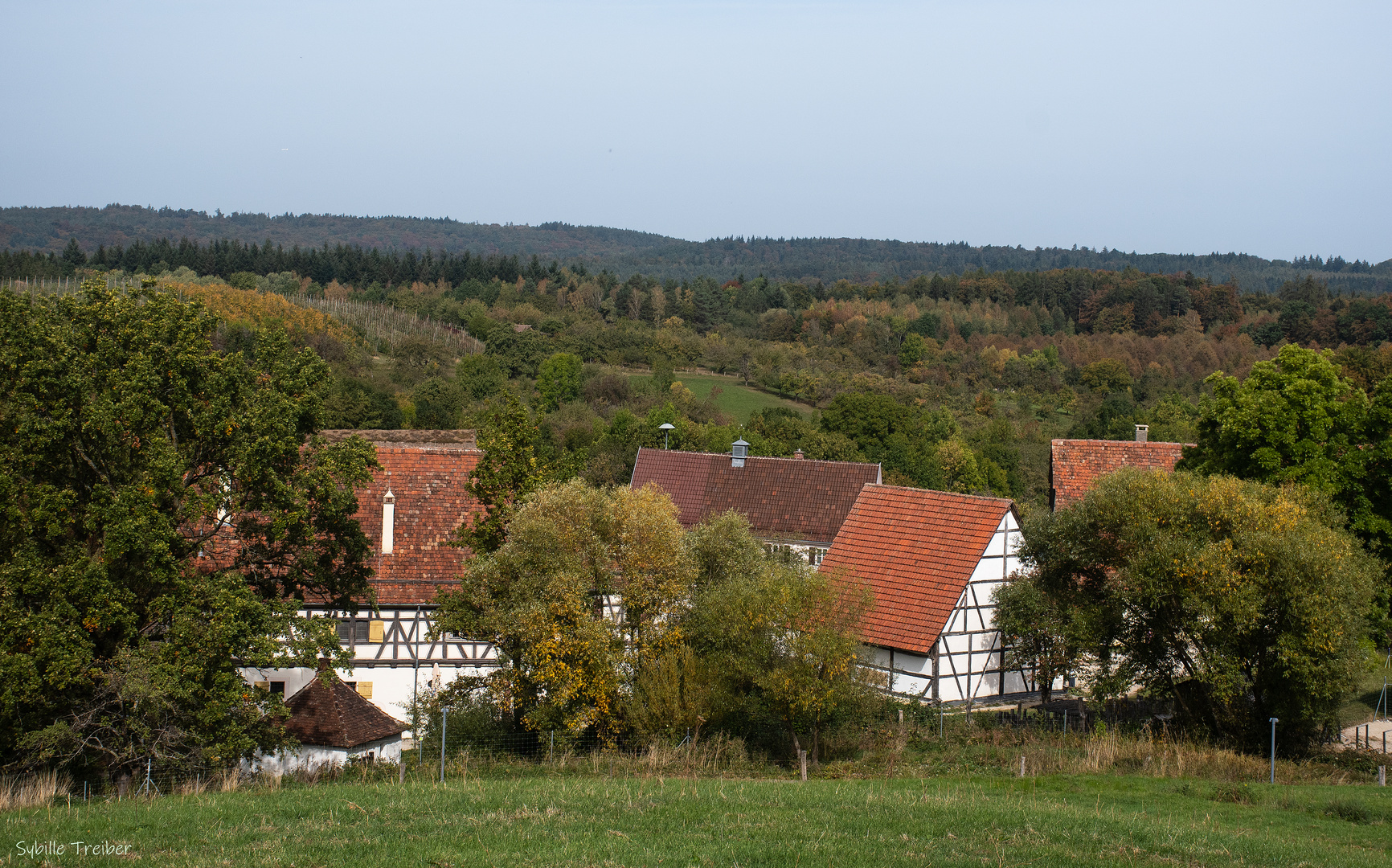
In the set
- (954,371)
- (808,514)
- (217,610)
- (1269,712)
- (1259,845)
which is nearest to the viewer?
(1259,845)

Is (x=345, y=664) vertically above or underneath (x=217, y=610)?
underneath

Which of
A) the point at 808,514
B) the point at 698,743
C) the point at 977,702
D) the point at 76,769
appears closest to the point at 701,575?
the point at 698,743

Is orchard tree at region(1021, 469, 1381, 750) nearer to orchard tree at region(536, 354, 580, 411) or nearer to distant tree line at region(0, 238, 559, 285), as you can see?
orchard tree at region(536, 354, 580, 411)

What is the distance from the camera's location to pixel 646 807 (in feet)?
40.6

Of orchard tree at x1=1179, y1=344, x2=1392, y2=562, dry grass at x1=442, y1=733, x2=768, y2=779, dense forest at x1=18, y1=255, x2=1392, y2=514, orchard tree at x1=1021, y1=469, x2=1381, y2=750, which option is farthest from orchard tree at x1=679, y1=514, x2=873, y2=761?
orchard tree at x1=1179, y1=344, x2=1392, y2=562

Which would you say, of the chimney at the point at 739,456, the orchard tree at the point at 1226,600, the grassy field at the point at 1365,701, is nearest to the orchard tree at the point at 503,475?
the orchard tree at the point at 1226,600

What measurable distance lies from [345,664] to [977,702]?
14089 mm

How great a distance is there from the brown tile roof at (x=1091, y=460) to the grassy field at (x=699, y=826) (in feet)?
64.6

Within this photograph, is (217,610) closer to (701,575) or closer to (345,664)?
(345,664)

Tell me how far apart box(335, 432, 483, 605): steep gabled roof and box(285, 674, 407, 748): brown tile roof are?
3.59 m

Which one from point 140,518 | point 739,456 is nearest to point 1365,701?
point 739,456

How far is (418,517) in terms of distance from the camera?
2570 cm

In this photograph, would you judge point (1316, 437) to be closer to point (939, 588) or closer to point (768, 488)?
point (939, 588)

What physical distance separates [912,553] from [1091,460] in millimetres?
12081
